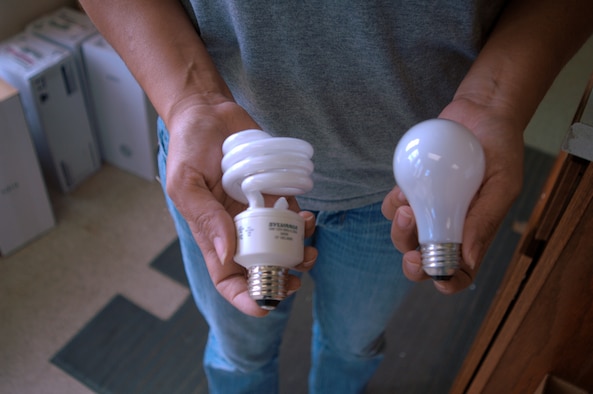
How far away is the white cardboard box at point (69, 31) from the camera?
1.51m

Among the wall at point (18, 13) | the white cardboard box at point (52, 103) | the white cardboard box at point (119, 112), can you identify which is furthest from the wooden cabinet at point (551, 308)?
the wall at point (18, 13)

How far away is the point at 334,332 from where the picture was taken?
0.92m

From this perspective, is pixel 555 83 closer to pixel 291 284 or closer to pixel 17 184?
pixel 291 284

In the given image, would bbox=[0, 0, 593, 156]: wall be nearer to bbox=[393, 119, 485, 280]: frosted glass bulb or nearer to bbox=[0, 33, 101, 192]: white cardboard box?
bbox=[0, 33, 101, 192]: white cardboard box

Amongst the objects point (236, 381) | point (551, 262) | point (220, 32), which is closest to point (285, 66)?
point (220, 32)

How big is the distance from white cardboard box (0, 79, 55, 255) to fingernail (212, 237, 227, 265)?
988 mm

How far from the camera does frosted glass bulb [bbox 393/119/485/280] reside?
510mm

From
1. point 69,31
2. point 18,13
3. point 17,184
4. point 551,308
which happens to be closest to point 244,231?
point 551,308

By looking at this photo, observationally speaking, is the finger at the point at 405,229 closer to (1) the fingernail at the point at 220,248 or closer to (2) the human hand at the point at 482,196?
(2) the human hand at the point at 482,196

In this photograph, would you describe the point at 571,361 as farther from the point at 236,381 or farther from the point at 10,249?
the point at 10,249

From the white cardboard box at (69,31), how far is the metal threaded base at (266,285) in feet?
3.95

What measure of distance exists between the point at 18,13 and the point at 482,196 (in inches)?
59.4

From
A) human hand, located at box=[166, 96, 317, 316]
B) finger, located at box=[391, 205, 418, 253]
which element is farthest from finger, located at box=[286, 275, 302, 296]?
finger, located at box=[391, 205, 418, 253]

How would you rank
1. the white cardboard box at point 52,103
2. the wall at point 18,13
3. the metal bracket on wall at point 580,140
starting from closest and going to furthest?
the metal bracket on wall at point 580,140
the white cardboard box at point 52,103
the wall at point 18,13
